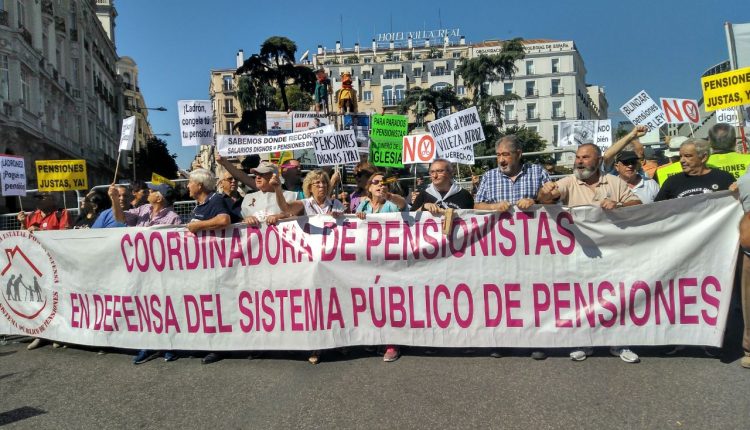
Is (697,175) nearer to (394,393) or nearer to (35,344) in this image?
(394,393)

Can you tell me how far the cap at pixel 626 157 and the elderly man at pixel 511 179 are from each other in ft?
4.11

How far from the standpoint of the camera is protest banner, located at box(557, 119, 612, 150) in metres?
10.5

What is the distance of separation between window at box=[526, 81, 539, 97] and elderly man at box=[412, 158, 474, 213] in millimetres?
91500

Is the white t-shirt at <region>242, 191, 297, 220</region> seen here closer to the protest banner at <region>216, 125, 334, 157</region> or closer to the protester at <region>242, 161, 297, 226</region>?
the protester at <region>242, 161, 297, 226</region>

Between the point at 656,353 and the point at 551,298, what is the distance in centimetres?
93

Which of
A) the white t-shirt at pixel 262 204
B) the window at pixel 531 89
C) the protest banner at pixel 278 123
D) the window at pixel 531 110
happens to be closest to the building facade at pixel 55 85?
the protest banner at pixel 278 123

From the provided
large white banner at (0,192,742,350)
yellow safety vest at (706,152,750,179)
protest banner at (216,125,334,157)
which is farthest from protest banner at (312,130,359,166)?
yellow safety vest at (706,152,750,179)

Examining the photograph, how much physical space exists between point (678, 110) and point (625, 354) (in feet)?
22.9

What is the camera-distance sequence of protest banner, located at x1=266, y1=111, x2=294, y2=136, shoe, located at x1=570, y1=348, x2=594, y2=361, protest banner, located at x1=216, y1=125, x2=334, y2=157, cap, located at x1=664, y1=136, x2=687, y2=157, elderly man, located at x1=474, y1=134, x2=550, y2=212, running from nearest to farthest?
shoe, located at x1=570, y1=348, x2=594, y2=361 → elderly man, located at x1=474, y1=134, x2=550, y2=212 → protest banner, located at x1=216, y1=125, x2=334, y2=157 → cap, located at x1=664, y1=136, x2=687, y2=157 → protest banner, located at x1=266, y1=111, x2=294, y2=136

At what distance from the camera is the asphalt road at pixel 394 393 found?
352 centimetres

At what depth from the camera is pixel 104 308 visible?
5461mm

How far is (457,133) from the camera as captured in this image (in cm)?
794

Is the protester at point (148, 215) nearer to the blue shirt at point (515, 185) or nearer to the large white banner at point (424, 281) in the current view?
the large white banner at point (424, 281)

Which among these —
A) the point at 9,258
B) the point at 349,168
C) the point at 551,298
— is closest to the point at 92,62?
the point at 349,168
